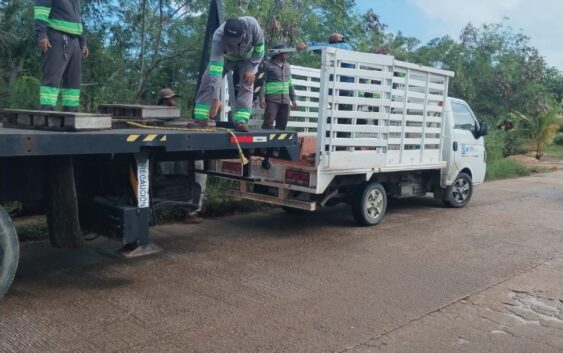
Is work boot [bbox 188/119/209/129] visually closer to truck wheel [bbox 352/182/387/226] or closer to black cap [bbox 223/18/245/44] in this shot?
black cap [bbox 223/18/245/44]

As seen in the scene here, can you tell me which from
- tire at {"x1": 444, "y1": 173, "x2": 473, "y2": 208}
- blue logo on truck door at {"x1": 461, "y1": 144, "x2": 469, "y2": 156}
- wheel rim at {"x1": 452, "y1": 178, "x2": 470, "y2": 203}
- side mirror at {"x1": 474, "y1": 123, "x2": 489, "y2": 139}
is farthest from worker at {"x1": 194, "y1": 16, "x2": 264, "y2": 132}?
side mirror at {"x1": 474, "y1": 123, "x2": 489, "y2": 139}

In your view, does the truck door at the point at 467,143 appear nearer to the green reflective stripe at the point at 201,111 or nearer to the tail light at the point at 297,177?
the tail light at the point at 297,177

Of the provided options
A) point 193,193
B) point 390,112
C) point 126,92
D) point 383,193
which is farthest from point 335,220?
point 126,92

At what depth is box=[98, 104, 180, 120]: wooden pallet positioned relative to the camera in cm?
584

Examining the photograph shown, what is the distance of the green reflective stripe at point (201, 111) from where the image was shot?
6262 millimetres

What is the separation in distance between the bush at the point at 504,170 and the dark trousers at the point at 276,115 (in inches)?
370

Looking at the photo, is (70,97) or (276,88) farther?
(276,88)

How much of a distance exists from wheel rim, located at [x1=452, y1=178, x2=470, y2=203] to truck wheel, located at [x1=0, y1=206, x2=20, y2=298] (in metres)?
7.29

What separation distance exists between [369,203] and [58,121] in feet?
15.0

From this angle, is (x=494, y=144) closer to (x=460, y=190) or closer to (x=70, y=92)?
(x=460, y=190)

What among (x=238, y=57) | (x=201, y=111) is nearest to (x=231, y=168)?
(x=201, y=111)

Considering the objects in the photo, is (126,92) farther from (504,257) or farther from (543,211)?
(543,211)

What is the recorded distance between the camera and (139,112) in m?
5.83

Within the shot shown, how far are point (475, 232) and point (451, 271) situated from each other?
2.19m
